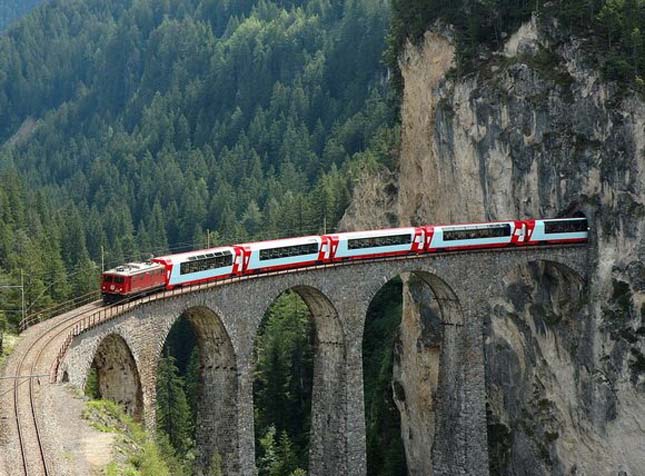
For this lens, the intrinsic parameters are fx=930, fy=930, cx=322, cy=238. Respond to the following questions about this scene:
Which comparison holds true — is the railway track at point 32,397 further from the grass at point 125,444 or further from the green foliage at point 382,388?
the green foliage at point 382,388

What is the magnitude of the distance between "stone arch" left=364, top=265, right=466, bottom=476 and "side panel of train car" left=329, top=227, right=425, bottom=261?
15.3 feet

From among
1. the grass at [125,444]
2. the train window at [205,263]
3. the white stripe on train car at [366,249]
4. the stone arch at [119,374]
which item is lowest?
the grass at [125,444]

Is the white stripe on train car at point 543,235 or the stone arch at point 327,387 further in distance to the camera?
the white stripe on train car at point 543,235

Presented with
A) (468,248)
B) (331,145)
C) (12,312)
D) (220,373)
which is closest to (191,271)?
(220,373)

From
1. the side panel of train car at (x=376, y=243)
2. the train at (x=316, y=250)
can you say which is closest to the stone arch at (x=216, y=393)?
the train at (x=316, y=250)

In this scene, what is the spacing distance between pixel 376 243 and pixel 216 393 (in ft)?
43.2

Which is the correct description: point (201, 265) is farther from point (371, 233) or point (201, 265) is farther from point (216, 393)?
point (371, 233)

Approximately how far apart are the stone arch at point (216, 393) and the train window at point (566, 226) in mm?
23400

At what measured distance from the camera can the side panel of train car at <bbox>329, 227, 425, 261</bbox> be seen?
52.9 m

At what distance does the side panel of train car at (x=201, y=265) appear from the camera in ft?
154

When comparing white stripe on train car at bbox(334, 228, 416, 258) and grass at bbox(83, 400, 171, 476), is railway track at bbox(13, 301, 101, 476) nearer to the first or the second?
grass at bbox(83, 400, 171, 476)

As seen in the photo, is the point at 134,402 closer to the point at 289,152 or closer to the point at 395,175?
the point at 395,175

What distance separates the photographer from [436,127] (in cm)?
7162

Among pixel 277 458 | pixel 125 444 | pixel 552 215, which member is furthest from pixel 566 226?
pixel 125 444
